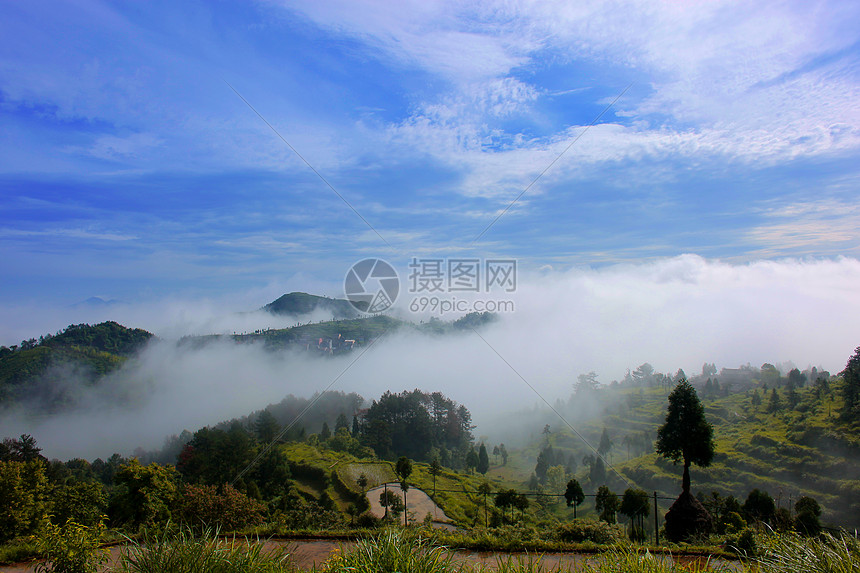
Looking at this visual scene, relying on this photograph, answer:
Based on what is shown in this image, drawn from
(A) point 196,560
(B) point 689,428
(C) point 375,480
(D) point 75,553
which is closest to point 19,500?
(D) point 75,553

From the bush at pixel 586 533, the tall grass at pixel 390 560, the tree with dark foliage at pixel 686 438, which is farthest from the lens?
the tree with dark foliage at pixel 686 438

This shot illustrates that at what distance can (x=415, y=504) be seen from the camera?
5025 cm

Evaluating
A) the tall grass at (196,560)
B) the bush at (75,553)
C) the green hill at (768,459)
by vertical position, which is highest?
the tall grass at (196,560)

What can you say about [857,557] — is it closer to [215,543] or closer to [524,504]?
[215,543]

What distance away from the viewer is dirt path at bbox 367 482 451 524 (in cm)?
4681

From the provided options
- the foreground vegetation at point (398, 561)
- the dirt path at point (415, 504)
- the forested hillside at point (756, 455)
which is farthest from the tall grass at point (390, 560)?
the forested hillside at point (756, 455)

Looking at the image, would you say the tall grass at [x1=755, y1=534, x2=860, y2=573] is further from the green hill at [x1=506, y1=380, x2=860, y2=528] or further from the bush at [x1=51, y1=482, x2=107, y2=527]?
the green hill at [x1=506, y1=380, x2=860, y2=528]

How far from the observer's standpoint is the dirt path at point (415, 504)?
46.8m

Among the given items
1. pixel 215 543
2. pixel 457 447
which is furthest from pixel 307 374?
pixel 215 543

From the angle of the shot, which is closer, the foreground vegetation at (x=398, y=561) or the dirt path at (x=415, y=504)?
the foreground vegetation at (x=398, y=561)

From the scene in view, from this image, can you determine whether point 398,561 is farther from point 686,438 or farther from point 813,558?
point 686,438

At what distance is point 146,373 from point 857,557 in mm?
223128

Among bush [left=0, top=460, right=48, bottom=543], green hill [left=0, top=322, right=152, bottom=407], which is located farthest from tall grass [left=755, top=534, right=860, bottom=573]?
green hill [left=0, top=322, right=152, bottom=407]

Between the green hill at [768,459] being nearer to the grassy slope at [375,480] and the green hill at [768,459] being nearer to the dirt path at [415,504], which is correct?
the grassy slope at [375,480]
